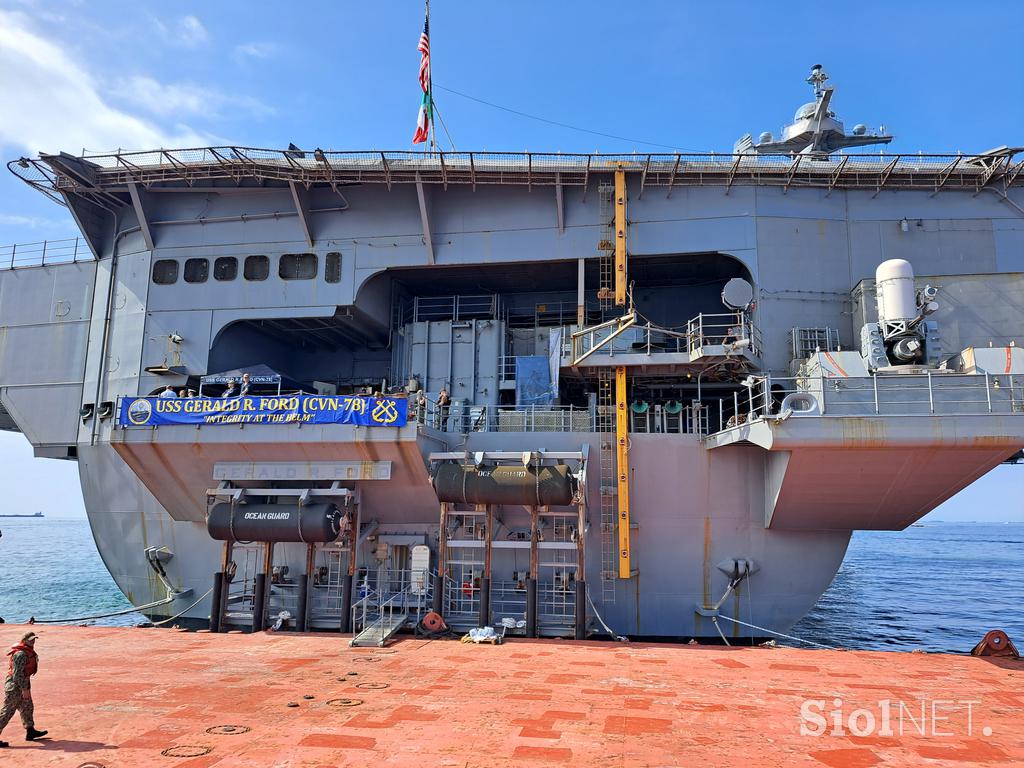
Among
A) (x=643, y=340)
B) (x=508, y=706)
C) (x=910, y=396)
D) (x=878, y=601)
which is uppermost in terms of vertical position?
(x=643, y=340)

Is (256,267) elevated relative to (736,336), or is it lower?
elevated

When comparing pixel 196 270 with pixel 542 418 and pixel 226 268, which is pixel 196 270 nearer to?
pixel 226 268

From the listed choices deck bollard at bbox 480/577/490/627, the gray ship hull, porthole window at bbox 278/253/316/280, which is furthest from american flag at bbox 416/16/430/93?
deck bollard at bbox 480/577/490/627

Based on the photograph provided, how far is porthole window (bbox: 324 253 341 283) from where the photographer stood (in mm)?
23562

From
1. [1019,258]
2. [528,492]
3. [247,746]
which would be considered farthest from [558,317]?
[247,746]

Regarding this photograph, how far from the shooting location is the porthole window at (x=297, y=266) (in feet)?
78.4

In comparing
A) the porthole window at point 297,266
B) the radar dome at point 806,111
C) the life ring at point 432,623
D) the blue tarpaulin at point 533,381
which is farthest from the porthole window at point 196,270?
the radar dome at point 806,111

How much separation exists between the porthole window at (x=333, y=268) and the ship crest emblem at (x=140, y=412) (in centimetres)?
704

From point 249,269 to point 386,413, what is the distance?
946 cm

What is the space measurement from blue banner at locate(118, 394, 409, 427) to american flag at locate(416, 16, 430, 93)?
12344 millimetres

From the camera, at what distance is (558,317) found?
88.9 feet

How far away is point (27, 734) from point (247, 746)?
2.96 m

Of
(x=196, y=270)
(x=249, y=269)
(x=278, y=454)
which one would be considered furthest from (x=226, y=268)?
(x=278, y=454)

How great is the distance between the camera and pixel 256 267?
24219 millimetres
